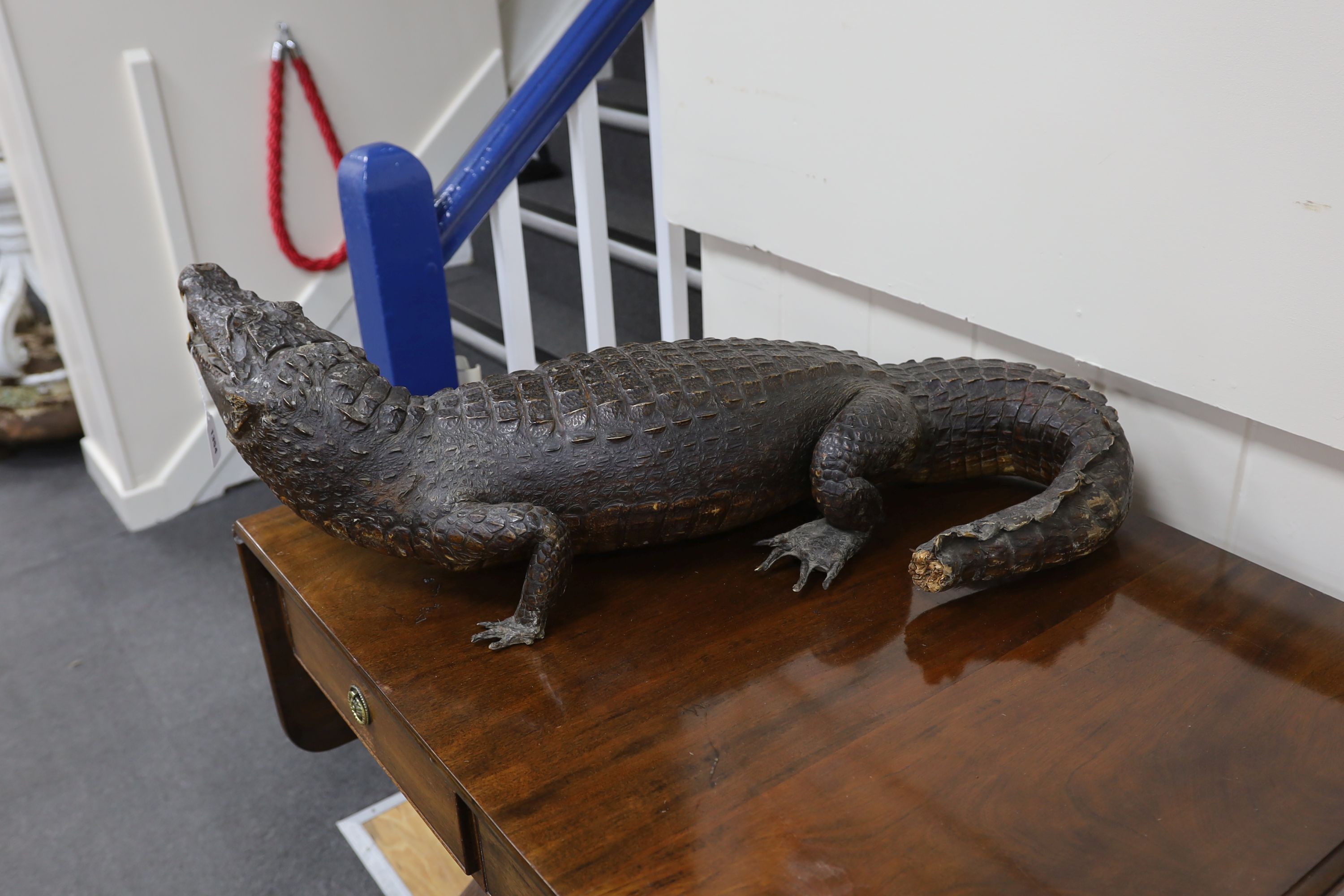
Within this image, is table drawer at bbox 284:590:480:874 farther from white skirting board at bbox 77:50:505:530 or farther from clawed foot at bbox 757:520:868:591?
white skirting board at bbox 77:50:505:530

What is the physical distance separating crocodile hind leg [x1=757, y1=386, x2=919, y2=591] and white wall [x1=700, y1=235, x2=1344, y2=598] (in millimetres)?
238

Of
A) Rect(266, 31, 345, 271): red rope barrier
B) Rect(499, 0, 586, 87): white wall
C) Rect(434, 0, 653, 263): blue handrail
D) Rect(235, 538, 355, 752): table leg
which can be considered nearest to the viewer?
Rect(235, 538, 355, 752): table leg

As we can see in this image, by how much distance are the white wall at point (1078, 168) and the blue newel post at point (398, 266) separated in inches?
16.3

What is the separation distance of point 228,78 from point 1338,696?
2.47m

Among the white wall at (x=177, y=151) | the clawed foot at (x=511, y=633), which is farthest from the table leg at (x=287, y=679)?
the white wall at (x=177, y=151)

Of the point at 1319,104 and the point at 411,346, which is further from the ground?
the point at 1319,104

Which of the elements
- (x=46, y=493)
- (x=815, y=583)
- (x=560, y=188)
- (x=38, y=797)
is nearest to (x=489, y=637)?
(x=815, y=583)

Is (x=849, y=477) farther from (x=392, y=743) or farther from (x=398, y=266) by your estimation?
(x=398, y=266)

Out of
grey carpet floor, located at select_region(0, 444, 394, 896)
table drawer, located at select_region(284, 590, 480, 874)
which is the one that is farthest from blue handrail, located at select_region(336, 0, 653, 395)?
grey carpet floor, located at select_region(0, 444, 394, 896)

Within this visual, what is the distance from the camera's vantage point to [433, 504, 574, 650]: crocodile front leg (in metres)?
0.84

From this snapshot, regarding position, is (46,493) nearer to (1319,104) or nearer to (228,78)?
(228,78)

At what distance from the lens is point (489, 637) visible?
85 centimetres

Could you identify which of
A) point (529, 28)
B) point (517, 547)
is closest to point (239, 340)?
point (517, 547)

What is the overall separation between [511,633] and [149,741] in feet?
4.19
